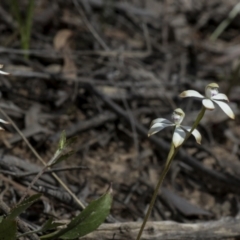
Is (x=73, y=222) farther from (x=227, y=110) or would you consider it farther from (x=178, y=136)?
(x=227, y=110)

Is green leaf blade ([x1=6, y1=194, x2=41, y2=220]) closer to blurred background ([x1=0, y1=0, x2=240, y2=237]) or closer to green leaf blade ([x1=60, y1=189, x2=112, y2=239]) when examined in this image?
green leaf blade ([x1=60, y1=189, x2=112, y2=239])

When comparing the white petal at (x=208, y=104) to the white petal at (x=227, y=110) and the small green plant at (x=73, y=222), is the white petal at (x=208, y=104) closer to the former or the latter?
the white petal at (x=227, y=110)

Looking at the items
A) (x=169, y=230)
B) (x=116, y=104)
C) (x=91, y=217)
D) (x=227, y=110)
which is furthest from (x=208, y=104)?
(x=116, y=104)

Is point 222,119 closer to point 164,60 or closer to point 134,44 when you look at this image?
point 164,60

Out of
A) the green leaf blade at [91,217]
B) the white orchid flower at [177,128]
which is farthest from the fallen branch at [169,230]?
the white orchid flower at [177,128]

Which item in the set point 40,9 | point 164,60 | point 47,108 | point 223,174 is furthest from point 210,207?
point 40,9
